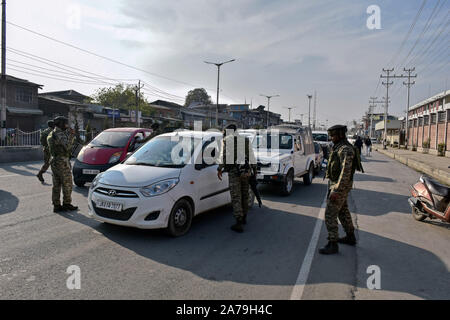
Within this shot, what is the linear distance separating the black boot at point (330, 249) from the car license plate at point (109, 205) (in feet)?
10.1

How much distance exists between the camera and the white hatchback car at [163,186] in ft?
15.6

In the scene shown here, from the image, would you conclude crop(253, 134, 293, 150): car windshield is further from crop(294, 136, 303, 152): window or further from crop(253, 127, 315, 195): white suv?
crop(294, 136, 303, 152): window

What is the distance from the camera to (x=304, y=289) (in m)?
3.52

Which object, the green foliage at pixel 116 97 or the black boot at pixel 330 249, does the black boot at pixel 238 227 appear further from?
the green foliage at pixel 116 97

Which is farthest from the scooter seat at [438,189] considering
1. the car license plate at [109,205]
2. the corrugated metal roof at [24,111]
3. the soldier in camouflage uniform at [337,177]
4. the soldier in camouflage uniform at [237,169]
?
the corrugated metal roof at [24,111]

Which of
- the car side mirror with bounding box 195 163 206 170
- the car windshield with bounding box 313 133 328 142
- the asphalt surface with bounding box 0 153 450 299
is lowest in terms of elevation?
the asphalt surface with bounding box 0 153 450 299

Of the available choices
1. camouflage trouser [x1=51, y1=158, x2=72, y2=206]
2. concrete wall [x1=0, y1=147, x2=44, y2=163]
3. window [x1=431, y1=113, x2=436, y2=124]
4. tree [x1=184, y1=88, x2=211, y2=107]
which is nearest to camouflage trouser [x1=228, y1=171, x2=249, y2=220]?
camouflage trouser [x1=51, y1=158, x2=72, y2=206]

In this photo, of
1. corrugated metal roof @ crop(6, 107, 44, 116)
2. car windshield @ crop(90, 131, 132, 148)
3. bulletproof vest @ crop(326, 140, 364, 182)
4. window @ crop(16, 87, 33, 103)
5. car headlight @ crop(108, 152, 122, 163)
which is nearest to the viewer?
bulletproof vest @ crop(326, 140, 364, 182)

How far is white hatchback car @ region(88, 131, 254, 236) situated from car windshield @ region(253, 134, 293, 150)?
4.06m

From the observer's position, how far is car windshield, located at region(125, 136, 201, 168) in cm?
557

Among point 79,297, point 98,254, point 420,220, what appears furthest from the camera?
point 420,220
